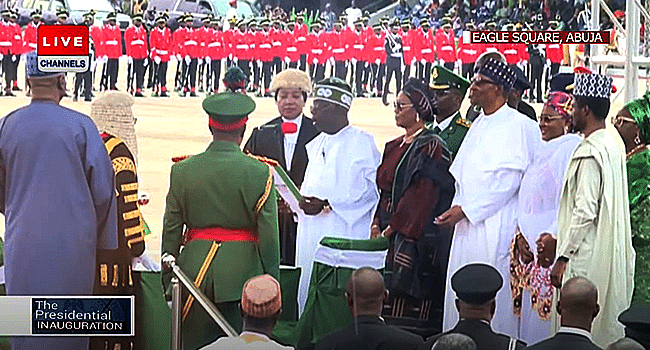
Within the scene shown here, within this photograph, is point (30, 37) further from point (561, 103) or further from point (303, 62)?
point (561, 103)

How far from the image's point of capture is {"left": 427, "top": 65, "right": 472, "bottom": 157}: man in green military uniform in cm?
412

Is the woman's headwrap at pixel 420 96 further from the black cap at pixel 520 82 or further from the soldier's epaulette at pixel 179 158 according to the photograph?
the soldier's epaulette at pixel 179 158

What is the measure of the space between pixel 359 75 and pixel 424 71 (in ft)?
0.73

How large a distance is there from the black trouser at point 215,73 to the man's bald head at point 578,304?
1375 millimetres

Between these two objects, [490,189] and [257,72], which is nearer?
[257,72]

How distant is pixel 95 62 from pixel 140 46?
169 millimetres

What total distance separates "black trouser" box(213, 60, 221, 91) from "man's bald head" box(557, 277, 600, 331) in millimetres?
1375

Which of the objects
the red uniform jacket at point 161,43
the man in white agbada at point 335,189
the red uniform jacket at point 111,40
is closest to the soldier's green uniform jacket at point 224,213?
the man in white agbada at point 335,189

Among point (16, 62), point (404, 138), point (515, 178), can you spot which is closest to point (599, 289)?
point (515, 178)

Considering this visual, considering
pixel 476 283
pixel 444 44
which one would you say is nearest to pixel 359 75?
pixel 444 44

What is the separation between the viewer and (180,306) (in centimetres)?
414

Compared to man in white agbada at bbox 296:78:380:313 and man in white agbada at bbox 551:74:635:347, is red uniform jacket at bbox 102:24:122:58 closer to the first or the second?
man in white agbada at bbox 296:78:380:313

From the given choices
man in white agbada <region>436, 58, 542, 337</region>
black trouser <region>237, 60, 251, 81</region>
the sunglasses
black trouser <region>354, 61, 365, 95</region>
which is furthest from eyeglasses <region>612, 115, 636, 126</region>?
black trouser <region>237, 60, 251, 81</region>

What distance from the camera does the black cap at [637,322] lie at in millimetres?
4043
